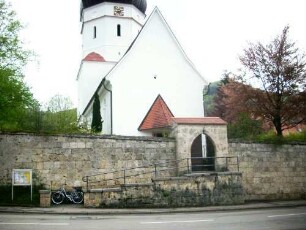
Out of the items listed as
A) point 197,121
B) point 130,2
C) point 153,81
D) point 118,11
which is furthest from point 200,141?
point 130,2

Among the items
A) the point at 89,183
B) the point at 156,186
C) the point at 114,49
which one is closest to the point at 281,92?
the point at 156,186

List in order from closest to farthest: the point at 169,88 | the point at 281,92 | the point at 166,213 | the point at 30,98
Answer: the point at 166,213, the point at 30,98, the point at 281,92, the point at 169,88

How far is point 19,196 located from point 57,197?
1544 millimetres

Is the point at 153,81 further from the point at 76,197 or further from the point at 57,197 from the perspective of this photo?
the point at 57,197

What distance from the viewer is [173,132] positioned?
1883 cm

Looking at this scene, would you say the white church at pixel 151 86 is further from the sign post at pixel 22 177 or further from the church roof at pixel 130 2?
the sign post at pixel 22 177

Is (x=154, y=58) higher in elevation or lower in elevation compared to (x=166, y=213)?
higher

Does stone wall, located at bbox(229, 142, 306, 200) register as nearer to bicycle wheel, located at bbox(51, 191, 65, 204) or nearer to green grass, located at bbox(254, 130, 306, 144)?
green grass, located at bbox(254, 130, 306, 144)

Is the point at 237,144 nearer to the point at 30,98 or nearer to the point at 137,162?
the point at 137,162

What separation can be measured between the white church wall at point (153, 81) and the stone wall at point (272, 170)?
683 cm

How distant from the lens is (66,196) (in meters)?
15.6

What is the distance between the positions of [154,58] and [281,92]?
874 centimetres

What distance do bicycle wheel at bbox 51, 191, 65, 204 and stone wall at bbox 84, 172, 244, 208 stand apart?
1539 millimetres

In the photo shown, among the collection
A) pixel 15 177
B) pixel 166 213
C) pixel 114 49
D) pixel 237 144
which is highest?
pixel 114 49
